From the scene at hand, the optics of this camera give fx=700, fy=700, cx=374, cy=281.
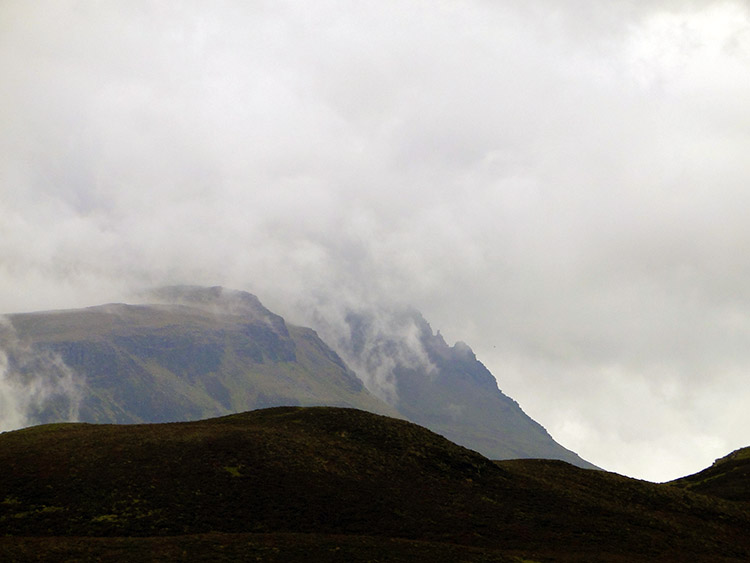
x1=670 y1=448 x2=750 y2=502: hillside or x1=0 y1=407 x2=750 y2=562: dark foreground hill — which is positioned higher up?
x1=670 y1=448 x2=750 y2=502: hillside

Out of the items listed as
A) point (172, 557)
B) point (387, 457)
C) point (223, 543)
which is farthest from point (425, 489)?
point (172, 557)

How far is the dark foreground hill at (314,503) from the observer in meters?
68.2

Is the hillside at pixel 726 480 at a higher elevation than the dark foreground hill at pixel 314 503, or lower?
higher

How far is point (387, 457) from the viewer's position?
100375 mm

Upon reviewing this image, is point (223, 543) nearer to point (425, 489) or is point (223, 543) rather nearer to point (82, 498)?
point (82, 498)

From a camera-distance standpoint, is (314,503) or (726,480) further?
(726,480)

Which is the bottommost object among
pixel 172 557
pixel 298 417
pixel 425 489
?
pixel 172 557

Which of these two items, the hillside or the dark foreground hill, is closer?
the dark foreground hill

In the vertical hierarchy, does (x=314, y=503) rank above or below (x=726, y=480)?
below

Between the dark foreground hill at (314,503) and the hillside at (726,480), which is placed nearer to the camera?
the dark foreground hill at (314,503)

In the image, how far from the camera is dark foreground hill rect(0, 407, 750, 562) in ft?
224

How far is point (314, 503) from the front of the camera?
81.7 m

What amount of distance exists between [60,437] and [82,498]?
2283 centimetres

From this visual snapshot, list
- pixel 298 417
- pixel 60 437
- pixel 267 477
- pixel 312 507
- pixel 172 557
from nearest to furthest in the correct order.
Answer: pixel 172 557, pixel 312 507, pixel 267 477, pixel 60 437, pixel 298 417
